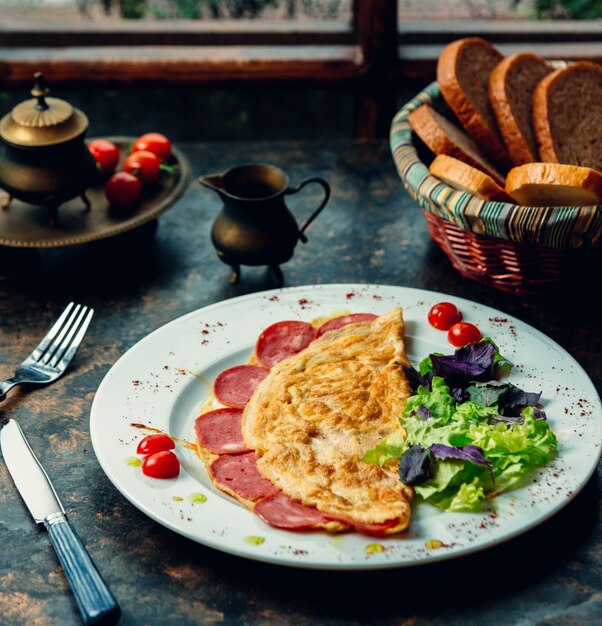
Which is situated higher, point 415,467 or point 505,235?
point 505,235

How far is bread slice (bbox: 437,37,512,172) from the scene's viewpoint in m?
2.90

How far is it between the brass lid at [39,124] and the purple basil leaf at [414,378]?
4.48ft

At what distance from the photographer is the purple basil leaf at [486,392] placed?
2.05 m

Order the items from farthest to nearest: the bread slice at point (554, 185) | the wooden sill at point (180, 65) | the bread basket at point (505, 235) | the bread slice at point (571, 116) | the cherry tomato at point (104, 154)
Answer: the wooden sill at point (180, 65) < the cherry tomato at point (104, 154) < the bread slice at point (571, 116) < the bread slice at point (554, 185) < the bread basket at point (505, 235)

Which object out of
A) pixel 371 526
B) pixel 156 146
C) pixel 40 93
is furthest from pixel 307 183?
pixel 371 526

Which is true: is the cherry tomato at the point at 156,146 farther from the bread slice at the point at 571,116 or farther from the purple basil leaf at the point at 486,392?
the purple basil leaf at the point at 486,392

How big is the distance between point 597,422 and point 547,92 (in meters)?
1.37

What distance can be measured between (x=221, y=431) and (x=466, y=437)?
600 millimetres

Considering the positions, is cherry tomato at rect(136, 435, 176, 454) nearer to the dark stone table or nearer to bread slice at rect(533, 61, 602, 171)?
the dark stone table

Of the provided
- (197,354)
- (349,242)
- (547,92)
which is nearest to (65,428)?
(197,354)

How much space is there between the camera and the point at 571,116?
294 cm

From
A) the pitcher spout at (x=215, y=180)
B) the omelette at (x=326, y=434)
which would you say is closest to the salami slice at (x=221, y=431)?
the omelette at (x=326, y=434)

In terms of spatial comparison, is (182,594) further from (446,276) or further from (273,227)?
(446,276)

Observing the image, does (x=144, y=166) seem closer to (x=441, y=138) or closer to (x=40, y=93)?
(x=40, y=93)
